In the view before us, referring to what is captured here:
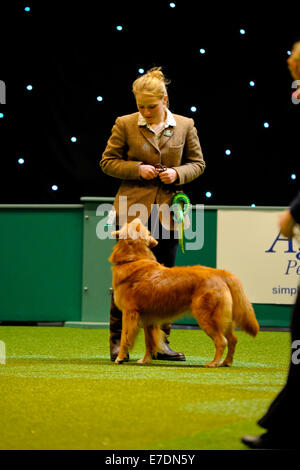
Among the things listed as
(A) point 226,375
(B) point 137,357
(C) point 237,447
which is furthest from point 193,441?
(B) point 137,357

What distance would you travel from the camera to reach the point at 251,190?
29.4 feet

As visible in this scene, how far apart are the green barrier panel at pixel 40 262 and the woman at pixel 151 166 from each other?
8.80 ft

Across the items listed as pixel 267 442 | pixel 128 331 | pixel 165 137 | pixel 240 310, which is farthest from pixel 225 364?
pixel 267 442

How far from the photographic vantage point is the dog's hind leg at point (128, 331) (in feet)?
15.2

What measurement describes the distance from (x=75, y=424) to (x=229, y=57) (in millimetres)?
7095

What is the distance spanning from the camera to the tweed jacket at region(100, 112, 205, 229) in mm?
4809

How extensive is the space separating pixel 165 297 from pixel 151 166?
84 centimetres

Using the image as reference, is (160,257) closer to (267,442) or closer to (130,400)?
(130,400)

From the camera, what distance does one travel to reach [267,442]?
7.89 ft

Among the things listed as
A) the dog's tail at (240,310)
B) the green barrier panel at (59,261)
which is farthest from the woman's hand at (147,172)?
the green barrier panel at (59,261)

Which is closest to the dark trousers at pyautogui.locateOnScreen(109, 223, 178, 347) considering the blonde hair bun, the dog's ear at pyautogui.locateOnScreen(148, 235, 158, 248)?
the dog's ear at pyautogui.locateOnScreen(148, 235, 158, 248)

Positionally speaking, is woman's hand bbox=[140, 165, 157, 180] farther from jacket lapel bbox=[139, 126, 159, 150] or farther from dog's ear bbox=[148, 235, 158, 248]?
dog's ear bbox=[148, 235, 158, 248]

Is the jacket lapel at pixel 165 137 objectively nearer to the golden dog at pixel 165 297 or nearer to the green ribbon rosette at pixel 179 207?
the green ribbon rosette at pixel 179 207
